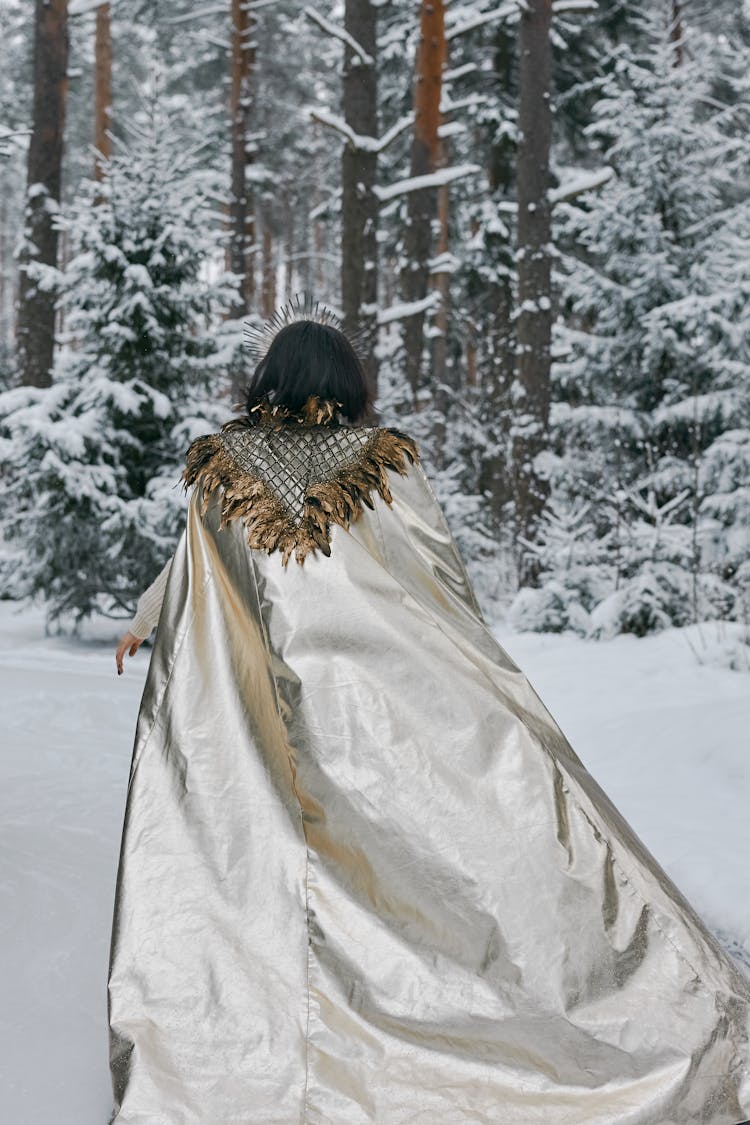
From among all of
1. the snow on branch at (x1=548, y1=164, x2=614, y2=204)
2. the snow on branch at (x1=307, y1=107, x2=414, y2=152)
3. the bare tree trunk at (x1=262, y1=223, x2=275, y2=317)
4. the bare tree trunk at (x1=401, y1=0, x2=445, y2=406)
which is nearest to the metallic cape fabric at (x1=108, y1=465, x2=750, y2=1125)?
the snow on branch at (x1=307, y1=107, x2=414, y2=152)

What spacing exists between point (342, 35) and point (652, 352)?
13.6ft

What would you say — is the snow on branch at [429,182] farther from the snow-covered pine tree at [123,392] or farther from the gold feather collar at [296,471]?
the gold feather collar at [296,471]

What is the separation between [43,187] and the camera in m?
11.2

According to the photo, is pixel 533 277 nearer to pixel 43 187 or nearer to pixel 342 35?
pixel 342 35

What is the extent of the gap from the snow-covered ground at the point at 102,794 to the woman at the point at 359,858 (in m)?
0.45

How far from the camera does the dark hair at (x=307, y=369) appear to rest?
2.70 metres

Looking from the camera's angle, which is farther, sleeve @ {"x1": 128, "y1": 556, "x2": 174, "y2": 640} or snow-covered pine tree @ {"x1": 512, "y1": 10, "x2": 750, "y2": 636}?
snow-covered pine tree @ {"x1": 512, "y1": 10, "x2": 750, "y2": 636}

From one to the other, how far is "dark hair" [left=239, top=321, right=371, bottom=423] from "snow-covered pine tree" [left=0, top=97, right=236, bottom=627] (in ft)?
18.0

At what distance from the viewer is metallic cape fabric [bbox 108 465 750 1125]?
2.17 metres

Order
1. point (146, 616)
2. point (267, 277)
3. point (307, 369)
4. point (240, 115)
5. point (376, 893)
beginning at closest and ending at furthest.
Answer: point (376, 893), point (307, 369), point (146, 616), point (240, 115), point (267, 277)

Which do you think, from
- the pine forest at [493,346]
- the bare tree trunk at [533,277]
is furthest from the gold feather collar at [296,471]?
the bare tree trunk at [533,277]

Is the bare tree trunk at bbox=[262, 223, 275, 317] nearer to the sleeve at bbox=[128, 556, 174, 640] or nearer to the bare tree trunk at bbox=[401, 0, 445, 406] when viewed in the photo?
the bare tree trunk at bbox=[401, 0, 445, 406]

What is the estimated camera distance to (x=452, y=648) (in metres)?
2.58

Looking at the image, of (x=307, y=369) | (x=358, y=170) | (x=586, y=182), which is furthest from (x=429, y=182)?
(x=307, y=369)
